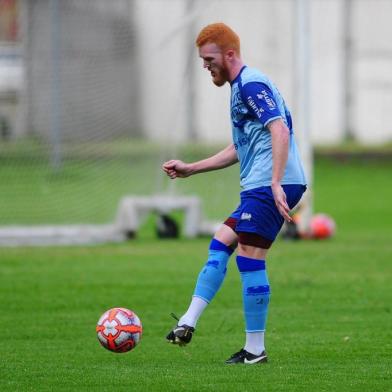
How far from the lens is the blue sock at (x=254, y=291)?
795 centimetres

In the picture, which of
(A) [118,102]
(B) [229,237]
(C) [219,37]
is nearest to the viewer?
(C) [219,37]

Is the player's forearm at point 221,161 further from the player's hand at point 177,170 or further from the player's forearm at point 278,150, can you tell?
the player's forearm at point 278,150

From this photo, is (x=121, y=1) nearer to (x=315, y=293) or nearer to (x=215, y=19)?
(x=215, y=19)

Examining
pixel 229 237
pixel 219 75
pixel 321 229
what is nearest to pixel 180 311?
pixel 229 237

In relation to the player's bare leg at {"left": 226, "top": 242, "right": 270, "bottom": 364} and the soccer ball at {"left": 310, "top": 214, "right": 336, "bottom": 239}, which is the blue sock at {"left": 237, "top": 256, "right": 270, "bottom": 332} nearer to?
the player's bare leg at {"left": 226, "top": 242, "right": 270, "bottom": 364}

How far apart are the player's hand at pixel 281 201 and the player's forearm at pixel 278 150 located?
0.04m

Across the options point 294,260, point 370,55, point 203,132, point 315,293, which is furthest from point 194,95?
point 370,55

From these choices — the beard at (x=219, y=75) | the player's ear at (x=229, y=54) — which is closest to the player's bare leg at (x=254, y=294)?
the beard at (x=219, y=75)

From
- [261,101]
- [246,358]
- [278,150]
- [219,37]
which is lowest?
[246,358]

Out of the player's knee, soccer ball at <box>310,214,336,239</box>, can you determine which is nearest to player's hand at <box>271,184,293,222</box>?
the player's knee

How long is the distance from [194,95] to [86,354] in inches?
423

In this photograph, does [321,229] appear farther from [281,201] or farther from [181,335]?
[281,201]

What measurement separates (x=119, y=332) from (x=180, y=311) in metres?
2.78

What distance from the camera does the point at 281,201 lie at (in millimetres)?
7637
